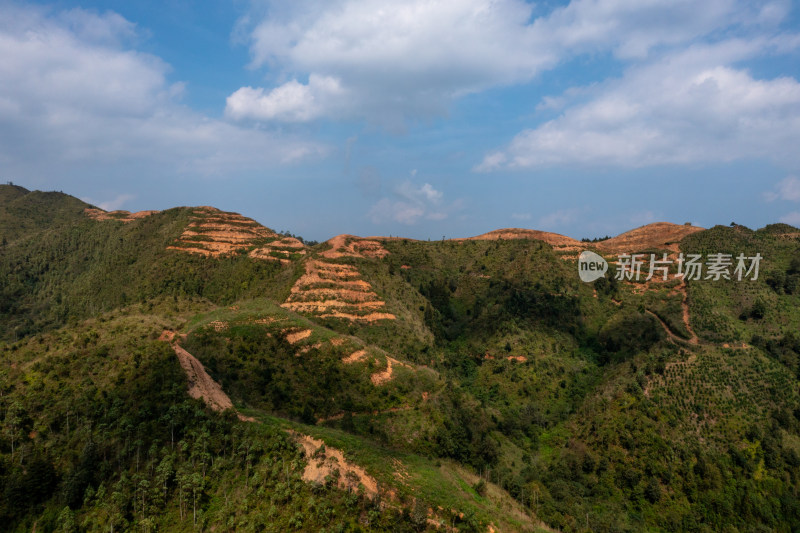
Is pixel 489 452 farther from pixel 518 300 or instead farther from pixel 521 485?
pixel 518 300

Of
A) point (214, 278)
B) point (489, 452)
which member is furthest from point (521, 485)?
point (214, 278)

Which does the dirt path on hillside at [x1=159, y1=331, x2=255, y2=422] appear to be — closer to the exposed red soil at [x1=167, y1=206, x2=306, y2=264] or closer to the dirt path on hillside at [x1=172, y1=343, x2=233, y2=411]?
the dirt path on hillside at [x1=172, y1=343, x2=233, y2=411]

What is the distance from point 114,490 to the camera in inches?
995

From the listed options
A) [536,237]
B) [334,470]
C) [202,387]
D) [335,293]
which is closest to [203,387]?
[202,387]

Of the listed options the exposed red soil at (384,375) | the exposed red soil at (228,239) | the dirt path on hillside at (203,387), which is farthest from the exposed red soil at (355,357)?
the exposed red soil at (228,239)

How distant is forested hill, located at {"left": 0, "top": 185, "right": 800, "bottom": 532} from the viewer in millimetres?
25766

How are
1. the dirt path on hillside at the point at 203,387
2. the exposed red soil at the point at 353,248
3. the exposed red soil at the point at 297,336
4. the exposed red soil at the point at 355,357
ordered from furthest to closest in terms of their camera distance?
the exposed red soil at the point at 353,248
the exposed red soil at the point at 297,336
the exposed red soil at the point at 355,357
the dirt path on hillside at the point at 203,387

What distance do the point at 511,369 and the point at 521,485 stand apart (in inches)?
1056

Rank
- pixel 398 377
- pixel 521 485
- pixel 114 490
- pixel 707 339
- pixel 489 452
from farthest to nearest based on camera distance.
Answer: pixel 707 339 → pixel 398 377 → pixel 489 452 → pixel 521 485 → pixel 114 490

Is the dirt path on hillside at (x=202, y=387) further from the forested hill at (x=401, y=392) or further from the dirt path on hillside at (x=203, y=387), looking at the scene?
the forested hill at (x=401, y=392)

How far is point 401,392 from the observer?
157ft

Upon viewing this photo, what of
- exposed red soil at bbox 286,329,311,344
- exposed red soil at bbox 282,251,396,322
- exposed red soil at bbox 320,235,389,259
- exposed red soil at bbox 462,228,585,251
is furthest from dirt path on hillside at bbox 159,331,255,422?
exposed red soil at bbox 462,228,585,251

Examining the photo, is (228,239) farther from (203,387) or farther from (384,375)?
(203,387)

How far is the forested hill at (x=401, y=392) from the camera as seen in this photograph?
84.5 feet
